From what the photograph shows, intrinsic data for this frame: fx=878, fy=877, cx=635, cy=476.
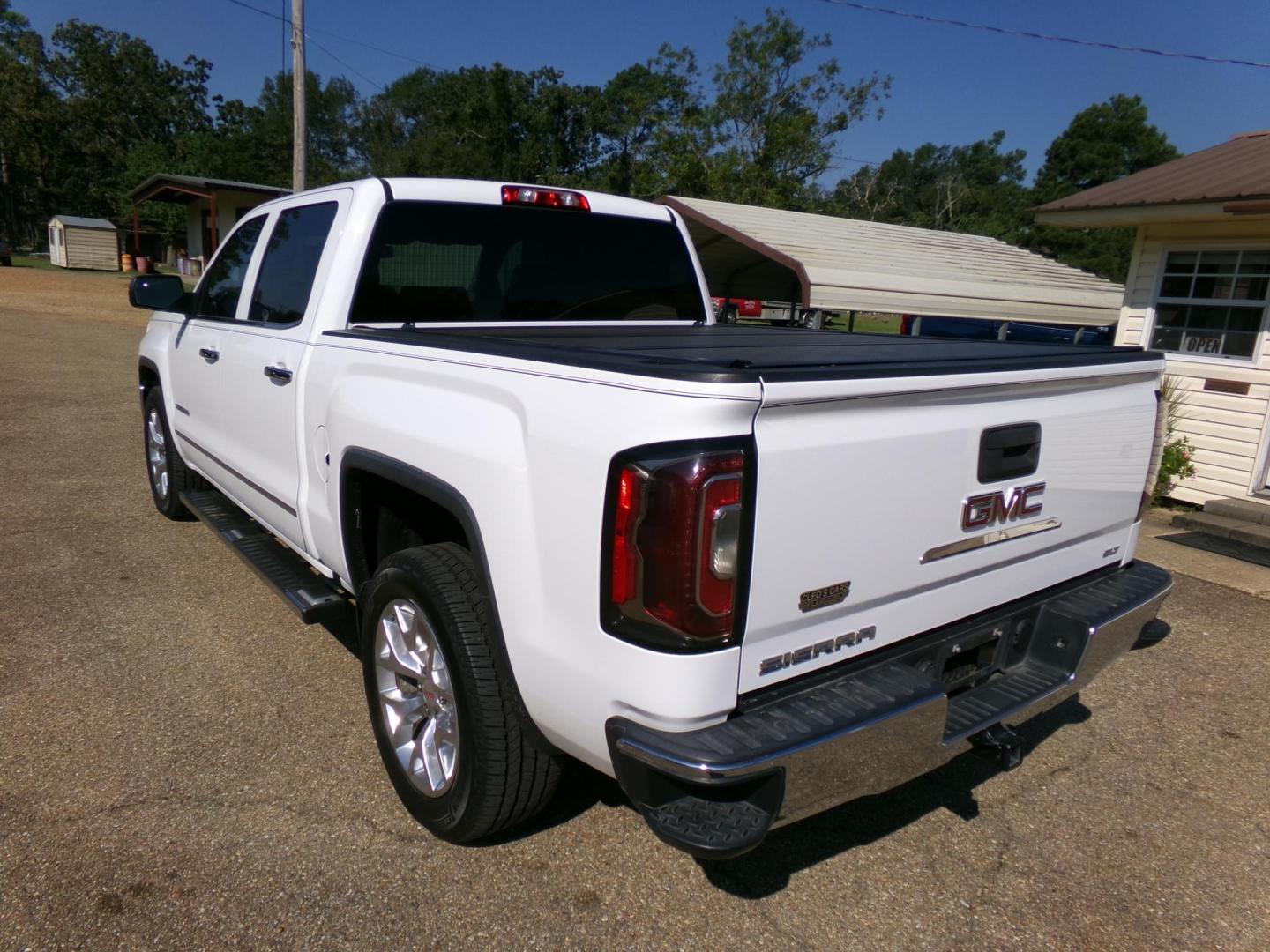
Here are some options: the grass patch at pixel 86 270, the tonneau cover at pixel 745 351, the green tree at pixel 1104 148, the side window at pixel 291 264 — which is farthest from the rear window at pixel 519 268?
the green tree at pixel 1104 148

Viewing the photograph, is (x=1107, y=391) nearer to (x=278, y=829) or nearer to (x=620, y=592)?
(x=620, y=592)

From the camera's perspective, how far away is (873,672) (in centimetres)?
219

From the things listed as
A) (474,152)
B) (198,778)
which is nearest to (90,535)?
(198,778)

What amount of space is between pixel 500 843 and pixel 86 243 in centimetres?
4231

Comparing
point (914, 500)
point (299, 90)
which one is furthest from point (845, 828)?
point (299, 90)

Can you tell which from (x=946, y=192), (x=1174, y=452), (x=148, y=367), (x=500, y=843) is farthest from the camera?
(x=946, y=192)

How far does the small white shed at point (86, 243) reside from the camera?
36.4 m

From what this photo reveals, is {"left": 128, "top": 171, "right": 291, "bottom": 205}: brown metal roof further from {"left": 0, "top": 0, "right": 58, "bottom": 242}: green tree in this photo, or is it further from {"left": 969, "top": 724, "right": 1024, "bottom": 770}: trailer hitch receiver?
{"left": 0, "top": 0, "right": 58, "bottom": 242}: green tree

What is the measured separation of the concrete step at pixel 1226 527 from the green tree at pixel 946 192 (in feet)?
124

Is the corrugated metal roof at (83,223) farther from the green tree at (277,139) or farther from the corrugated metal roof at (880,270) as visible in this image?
the corrugated metal roof at (880,270)

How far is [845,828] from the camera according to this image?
2.86 metres

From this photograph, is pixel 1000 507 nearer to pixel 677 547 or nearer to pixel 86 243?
pixel 677 547

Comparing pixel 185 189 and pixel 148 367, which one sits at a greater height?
pixel 185 189

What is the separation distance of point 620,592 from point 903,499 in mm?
753
